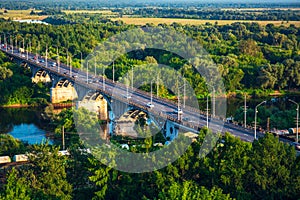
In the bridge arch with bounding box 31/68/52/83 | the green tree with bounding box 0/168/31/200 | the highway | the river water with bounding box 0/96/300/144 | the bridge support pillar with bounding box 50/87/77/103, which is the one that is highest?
the green tree with bounding box 0/168/31/200

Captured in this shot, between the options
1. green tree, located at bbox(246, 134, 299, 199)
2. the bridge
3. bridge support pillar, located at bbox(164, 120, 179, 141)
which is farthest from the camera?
bridge support pillar, located at bbox(164, 120, 179, 141)

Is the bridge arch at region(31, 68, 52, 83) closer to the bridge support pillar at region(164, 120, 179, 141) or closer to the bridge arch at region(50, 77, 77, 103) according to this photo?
the bridge arch at region(50, 77, 77, 103)

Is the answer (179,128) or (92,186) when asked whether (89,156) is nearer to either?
(92,186)

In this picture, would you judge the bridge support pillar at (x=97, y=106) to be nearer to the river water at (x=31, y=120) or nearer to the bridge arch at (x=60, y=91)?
the river water at (x=31, y=120)

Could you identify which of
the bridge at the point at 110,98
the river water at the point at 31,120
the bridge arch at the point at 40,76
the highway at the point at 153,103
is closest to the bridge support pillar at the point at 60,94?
the bridge at the point at 110,98

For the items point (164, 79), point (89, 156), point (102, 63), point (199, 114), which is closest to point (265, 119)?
point (199, 114)

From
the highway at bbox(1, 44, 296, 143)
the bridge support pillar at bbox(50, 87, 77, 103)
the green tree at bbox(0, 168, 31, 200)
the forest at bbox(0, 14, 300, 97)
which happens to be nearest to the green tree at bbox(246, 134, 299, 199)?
the highway at bbox(1, 44, 296, 143)

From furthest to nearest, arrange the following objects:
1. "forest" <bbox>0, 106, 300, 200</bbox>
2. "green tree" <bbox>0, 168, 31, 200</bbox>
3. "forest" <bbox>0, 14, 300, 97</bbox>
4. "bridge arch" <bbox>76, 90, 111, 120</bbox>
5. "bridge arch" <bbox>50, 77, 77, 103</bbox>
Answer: "forest" <bbox>0, 14, 300, 97</bbox> < "bridge arch" <bbox>50, 77, 77, 103</bbox> < "bridge arch" <bbox>76, 90, 111, 120</bbox> < "forest" <bbox>0, 106, 300, 200</bbox> < "green tree" <bbox>0, 168, 31, 200</bbox>

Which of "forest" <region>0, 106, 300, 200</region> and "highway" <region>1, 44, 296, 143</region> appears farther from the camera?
"highway" <region>1, 44, 296, 143</region>

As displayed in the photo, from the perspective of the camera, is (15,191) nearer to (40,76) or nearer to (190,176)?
(190,176)
